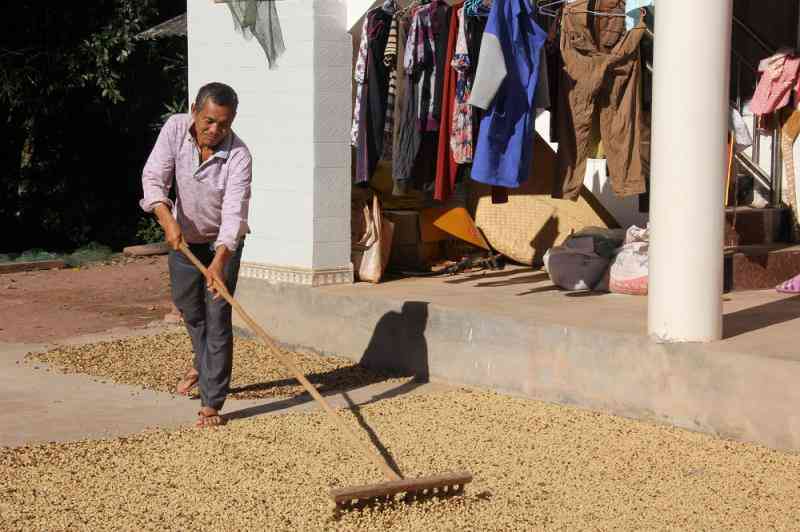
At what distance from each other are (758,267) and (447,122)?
241 cm

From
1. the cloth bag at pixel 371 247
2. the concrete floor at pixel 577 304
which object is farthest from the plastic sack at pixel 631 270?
the cloth bag at pixel 371 247

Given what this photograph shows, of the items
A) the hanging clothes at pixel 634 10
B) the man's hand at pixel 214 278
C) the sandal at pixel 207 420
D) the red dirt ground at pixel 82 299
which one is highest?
the hanging clothes at pixel 634 10

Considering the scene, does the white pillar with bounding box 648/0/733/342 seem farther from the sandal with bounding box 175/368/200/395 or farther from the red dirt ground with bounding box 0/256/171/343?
the red dirt ground with bounding box 0/256/171/343

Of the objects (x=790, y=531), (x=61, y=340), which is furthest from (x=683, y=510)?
(x=61, y=340)

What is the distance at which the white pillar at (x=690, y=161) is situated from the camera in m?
6.18

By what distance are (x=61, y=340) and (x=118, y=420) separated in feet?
9.45

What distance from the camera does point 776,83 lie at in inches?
352

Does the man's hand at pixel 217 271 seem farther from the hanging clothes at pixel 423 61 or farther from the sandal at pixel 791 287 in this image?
the sandal at pixel 791 287

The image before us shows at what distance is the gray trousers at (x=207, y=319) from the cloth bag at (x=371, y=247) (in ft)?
7.79

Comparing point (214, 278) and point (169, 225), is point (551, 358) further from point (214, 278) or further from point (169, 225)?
point (169, 225)

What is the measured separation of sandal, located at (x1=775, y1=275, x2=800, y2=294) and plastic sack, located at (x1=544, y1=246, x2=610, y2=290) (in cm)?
120

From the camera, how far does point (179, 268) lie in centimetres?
651

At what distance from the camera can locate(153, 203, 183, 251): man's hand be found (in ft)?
20.2

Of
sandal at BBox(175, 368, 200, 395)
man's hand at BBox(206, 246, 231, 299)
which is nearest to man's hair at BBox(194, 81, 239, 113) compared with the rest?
man's hand at BBox(206, 246, 231, 299)
